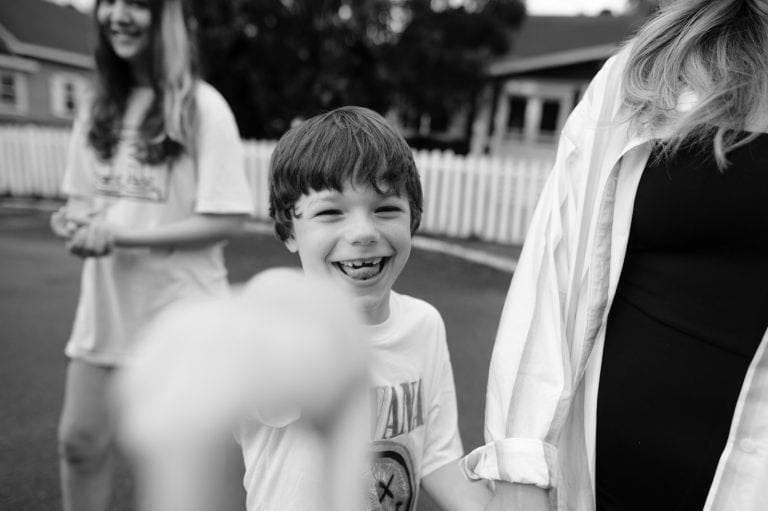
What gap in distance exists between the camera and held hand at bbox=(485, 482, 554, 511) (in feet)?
3.31

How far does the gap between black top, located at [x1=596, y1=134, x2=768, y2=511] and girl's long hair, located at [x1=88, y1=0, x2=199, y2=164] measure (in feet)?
4.46

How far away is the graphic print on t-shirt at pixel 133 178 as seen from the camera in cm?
182

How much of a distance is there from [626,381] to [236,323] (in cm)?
82

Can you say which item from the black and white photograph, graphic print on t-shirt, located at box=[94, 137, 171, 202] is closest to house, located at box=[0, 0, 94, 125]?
graphic print on t-shirt, located at box=[94, 137, 171, 202]

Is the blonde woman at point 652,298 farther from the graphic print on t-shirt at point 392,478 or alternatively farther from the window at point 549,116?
the window at point 549,116

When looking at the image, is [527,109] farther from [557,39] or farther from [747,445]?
[747,445]

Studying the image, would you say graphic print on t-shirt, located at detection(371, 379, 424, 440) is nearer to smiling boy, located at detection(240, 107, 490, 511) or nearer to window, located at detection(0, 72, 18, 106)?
smiling boy, located at detection(240, 107, 490, 511)

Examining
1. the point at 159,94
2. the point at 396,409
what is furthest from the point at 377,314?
the point at 159,94

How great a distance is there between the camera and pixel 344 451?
0.64 m

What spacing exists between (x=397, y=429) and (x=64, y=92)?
28.0 m

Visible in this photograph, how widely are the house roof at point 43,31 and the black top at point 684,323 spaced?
2496 cm

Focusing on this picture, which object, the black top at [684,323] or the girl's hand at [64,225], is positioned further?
the girl's hand at [64,225]

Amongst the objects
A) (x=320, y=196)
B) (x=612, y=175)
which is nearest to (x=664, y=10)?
(x=612, y=175)

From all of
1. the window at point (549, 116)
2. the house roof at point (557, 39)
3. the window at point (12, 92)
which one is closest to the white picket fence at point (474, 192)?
the house roof at point (557, 39)
